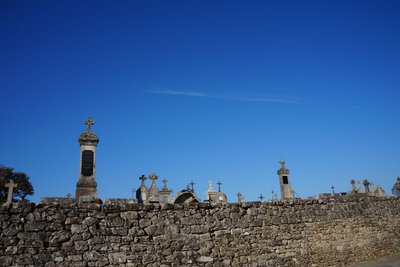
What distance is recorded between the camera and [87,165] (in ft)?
43.7

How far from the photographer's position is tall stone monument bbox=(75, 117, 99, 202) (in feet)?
41.8

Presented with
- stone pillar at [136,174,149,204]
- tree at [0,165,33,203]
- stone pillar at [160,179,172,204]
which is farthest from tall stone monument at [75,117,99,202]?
tree at [0,165,33,203]

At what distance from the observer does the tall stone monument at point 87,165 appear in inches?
501

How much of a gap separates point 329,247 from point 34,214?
866cm

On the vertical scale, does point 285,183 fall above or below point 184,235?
above

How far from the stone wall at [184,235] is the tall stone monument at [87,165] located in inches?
234

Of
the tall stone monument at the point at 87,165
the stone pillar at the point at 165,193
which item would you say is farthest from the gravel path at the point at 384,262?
the stone pillar at the point at 165,193

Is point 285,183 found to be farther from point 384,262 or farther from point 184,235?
point 184,235

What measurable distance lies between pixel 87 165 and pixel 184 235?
24.2ft

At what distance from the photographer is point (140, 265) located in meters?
6.88

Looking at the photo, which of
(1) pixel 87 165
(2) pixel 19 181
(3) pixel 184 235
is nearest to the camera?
(3) pixel 184 235

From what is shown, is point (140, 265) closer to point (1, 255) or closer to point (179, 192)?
point (1, 255)

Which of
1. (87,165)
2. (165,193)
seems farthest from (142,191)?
(87,165)

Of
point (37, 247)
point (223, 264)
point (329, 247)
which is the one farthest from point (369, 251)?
point (37, 247)
